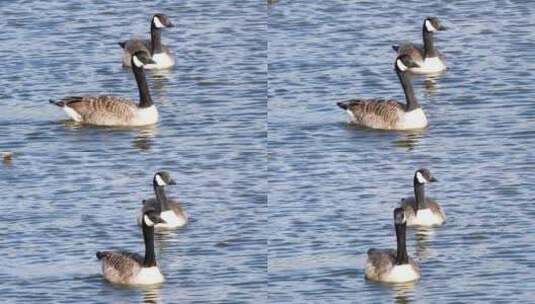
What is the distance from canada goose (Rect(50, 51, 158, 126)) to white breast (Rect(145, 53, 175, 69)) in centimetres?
387

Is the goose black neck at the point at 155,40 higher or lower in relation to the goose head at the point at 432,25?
lower

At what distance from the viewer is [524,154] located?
36.2 metres

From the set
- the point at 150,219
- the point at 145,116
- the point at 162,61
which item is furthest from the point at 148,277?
the point at 162,61

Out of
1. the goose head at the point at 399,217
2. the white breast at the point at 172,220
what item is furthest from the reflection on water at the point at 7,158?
the goose head at the point at 399,217

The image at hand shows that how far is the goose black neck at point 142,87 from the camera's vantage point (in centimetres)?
3928

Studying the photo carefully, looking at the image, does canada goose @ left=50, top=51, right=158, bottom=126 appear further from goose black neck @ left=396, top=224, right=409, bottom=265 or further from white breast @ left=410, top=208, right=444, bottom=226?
goose black neck @ left=396, top=224, right=409, bottom=265

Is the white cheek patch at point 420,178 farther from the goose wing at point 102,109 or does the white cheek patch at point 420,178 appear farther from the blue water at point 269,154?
the goose wing at point 102,109

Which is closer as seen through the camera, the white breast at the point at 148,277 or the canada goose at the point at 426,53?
the white breast at the point at 148,277

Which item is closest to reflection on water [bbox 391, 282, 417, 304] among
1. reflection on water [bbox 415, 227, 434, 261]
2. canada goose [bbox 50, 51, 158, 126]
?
reflection on water [bbox 415, 227, 434, 261]

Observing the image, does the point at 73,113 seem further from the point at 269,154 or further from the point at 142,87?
the point at 269,154

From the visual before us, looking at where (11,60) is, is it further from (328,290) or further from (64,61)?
(328,290)

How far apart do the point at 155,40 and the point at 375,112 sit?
6641 millimetres

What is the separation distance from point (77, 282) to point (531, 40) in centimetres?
1591

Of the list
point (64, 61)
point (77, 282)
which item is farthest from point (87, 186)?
point (64, 61)
